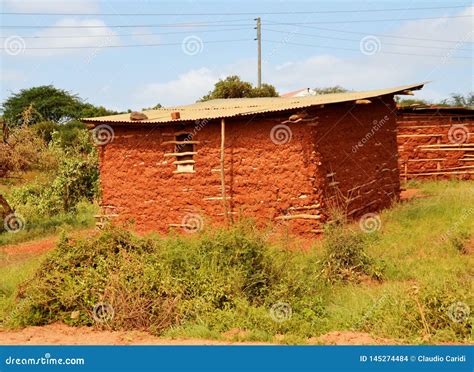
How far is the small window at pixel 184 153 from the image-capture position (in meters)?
12.4

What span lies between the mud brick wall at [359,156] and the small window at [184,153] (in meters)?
2.76

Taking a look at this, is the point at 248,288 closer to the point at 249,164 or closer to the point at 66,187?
the point at 249,164

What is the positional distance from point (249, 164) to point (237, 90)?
63.6 feet

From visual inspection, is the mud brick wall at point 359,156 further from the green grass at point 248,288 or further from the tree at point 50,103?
the tree at point 50,103

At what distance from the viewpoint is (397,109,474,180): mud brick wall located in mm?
19125

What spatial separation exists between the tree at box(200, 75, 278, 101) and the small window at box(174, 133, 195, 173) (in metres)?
17.8

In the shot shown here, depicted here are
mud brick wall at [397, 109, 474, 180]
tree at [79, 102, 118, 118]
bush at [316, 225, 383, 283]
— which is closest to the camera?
bush at [316, 225, 383, 283]

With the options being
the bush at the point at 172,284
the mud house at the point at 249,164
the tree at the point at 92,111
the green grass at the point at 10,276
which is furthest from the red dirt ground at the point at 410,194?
the tree at the point at 92,111

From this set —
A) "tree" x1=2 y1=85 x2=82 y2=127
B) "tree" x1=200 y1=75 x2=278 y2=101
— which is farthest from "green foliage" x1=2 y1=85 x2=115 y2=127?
"tree" x1=200 y1=75 x2=278 y2=101

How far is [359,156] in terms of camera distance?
13.1 m

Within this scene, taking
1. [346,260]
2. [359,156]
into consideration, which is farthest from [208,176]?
[346,260]

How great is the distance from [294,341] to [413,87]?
9188 millimetres

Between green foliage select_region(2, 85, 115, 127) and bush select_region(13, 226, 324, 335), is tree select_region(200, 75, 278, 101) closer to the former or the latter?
green foliage select_region(2, 85, 115, 127)

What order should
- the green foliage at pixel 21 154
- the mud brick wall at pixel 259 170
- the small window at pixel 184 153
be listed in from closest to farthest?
the mud brick wall at pixel 259 170
the small window at pixel 184 153
the green foliage at pixel 21 154
